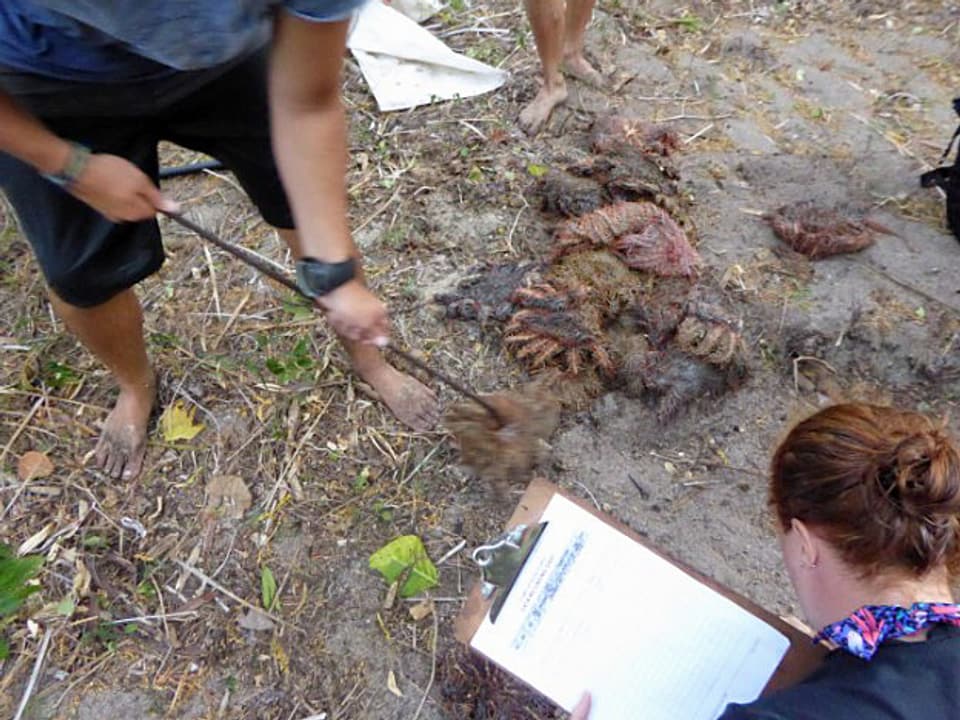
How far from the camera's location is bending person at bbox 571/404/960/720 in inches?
50.9

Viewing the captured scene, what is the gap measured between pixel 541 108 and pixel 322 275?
7.41ft

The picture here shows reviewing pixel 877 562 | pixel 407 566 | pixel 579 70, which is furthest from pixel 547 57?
pixel 877 562

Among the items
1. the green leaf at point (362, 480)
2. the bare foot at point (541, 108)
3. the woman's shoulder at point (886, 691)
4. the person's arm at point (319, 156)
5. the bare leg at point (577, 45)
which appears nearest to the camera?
the woman's shoulder at point (886, 691)

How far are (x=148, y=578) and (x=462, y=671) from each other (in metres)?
0.99

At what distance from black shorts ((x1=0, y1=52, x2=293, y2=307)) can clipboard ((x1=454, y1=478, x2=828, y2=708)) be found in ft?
3.61

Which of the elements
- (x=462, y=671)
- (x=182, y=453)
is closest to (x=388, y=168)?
(x=182, y=453)

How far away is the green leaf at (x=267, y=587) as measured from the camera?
87.5 inches

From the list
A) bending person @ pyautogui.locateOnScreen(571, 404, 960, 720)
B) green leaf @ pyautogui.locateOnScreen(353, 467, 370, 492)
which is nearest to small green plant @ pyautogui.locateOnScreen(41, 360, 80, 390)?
green leaf @ pyautogui.locateOnScreen(353, 467, 370, 492)

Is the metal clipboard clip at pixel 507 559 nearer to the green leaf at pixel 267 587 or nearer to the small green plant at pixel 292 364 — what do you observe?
the green leaf at pixel 267 587

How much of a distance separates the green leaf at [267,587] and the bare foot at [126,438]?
0.57m

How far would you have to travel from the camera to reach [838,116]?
3.68 meters

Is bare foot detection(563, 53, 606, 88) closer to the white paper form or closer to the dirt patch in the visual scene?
the dirt patch

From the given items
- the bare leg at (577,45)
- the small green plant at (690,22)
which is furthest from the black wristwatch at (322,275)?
the small green plant at (690,22)

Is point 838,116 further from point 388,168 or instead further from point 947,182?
point 388,168
